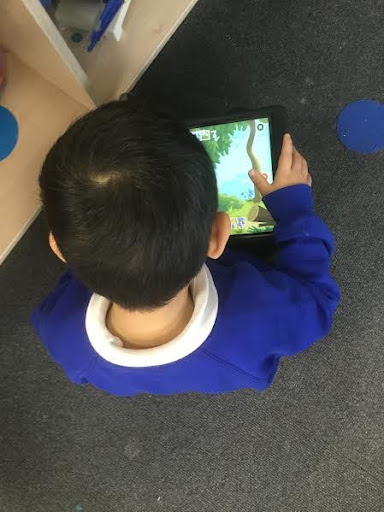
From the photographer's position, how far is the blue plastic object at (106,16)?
88 centimetres

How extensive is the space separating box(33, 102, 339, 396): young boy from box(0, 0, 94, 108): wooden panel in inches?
8.7

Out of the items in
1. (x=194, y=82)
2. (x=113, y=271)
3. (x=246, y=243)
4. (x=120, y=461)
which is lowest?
(x=120, y=461)

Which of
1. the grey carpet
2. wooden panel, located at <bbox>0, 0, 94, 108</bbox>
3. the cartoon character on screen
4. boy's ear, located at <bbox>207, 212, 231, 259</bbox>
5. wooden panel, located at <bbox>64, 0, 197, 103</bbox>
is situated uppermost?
wooden panel, located at <bbox>0, 0, 94, 108</bbox>

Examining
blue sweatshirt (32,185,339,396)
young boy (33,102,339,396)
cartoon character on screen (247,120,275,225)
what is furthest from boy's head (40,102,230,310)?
cartoon character on screen (247,120,275,225)

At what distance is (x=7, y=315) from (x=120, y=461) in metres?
0.38

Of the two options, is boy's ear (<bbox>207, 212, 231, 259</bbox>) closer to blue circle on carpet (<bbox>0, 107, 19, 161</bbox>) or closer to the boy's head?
the boy's head

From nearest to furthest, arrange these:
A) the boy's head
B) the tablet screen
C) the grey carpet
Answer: the boy's head → the tablet screen → the grey carpet

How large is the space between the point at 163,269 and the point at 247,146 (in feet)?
1.54

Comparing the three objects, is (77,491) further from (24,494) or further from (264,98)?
(264,98)

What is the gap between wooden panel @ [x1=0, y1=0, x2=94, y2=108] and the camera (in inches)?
26.6

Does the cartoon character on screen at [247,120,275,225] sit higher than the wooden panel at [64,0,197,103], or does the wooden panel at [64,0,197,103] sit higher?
the wooden panel at [64,0,197,103]

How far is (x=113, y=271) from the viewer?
0.53 metres

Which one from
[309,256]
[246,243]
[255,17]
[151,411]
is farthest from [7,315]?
[255,17]

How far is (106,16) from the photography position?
0.88 meters
